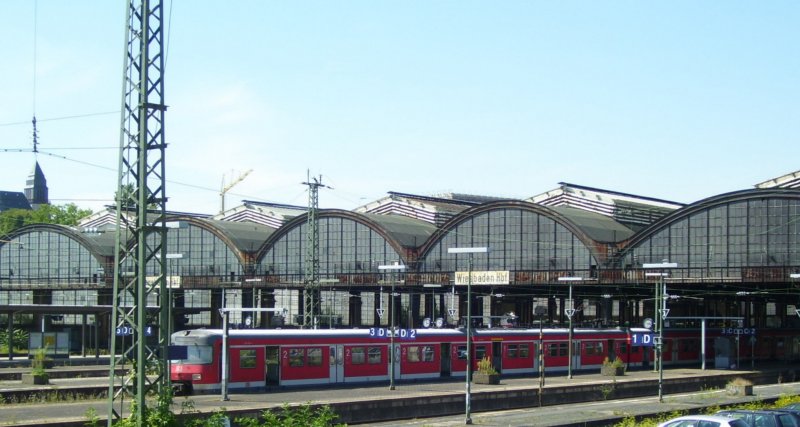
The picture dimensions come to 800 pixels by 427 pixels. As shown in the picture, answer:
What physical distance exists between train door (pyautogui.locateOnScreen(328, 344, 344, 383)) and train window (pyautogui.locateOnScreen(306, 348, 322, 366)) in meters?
0.69

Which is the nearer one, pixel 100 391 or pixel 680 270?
pixel 100 391

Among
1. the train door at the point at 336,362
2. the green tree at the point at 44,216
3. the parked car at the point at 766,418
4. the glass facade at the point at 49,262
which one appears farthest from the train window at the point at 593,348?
the green tree at the point at 44,216

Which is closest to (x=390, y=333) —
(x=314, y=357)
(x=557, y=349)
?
(x=314, y=357)

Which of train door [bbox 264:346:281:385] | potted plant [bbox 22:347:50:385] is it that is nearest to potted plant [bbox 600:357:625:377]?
train door [bbox 264:346:281:385]

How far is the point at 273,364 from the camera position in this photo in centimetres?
4441

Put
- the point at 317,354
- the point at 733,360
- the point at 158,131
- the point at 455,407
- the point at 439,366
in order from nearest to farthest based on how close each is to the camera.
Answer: the point at 158,131, the point at 455,407, the point at 317,354, the point at 439,366, the point at 733,360

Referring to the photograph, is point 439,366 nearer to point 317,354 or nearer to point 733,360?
point 317,354

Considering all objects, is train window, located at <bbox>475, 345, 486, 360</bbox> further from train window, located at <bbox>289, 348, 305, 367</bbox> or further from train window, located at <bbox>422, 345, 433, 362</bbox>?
train window, located at <bbox>289, 348, 305, 367</bbox>

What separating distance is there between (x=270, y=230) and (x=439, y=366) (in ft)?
189

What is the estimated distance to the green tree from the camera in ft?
489

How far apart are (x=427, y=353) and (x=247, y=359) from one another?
12.2m

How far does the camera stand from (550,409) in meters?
40.8

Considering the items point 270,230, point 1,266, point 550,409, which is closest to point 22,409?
point 550,409

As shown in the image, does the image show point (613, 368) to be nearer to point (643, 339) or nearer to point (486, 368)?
point (643, 339)
